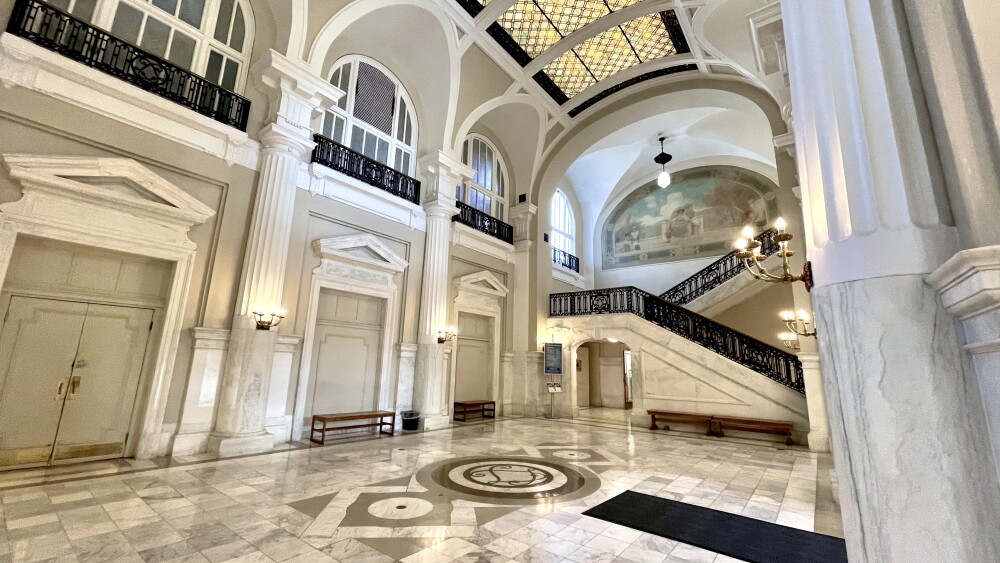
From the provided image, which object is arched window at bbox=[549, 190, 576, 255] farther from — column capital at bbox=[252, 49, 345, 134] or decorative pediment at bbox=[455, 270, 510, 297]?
column capital at bbox=[252, 49, 345, 134]

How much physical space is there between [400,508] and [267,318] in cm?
389

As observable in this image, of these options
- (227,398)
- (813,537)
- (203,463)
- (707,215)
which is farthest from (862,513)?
(707,215)

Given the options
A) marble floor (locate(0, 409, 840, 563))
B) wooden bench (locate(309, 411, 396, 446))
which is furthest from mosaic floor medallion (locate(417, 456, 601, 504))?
wooden bench (locate(309, 411, 396, 446))

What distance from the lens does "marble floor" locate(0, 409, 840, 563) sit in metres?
2.96

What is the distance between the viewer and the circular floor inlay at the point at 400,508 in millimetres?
3645

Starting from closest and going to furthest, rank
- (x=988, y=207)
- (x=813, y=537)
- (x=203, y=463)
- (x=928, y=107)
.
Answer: (x=988, y=207)
(x=928, y=107)
(x=813, y=537)
(x=203, y=463)

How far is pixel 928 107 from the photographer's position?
4.66ft

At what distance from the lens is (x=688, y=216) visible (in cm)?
1498

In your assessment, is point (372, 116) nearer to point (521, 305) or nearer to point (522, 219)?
point (522, 219)

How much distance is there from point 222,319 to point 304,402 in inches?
77.3

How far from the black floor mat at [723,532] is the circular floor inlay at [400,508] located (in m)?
1.56

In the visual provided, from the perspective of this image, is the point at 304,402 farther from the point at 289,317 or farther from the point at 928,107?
the point at 928,107

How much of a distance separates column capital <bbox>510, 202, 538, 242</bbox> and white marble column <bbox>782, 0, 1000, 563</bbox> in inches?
416

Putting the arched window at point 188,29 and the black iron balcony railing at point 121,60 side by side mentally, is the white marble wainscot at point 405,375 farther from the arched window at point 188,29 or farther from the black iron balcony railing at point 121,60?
the arched window at point 188,29
